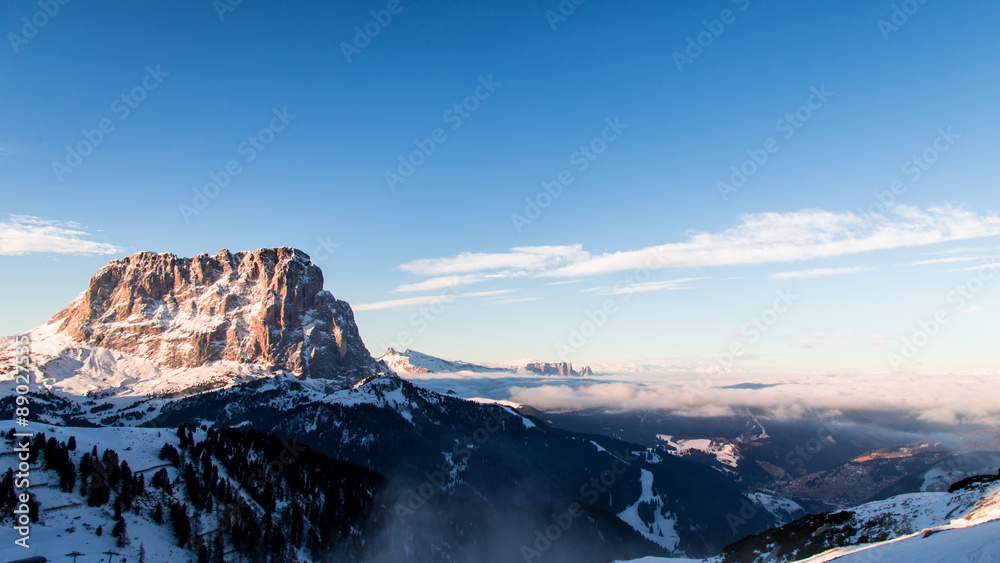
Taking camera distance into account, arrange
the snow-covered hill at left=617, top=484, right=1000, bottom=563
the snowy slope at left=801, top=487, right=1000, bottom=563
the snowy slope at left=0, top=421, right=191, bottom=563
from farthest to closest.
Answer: the snowy slope at left=0, top=421, right=191, bottom=563 < the snow-covered hill at left=617, top=484, right=1000, bottom=563 < the snowy slope at left=801, top=487, right=1000, bottom=563

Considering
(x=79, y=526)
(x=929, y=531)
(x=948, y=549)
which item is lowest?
(x=79, y=526)

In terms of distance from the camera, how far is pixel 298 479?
158000 millimetres

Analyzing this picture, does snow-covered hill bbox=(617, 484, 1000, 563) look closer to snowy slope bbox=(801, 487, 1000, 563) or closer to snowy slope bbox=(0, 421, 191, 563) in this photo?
snowy slope bbox=(801, 487, 1000, 563)

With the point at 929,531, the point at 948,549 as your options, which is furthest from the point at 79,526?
the point at 929,531

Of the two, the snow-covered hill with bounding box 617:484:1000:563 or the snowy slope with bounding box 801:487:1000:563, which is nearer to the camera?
the snowy slope with bounding box 801:487:1000:563

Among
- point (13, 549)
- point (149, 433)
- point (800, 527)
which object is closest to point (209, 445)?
point (149, 433)

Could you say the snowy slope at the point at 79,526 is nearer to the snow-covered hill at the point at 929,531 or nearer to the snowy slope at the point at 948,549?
the snowy slope at the point at 948,549

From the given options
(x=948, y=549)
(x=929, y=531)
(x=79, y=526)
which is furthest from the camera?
(x=79, y=526)

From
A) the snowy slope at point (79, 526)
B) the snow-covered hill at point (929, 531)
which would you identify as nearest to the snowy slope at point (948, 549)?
the snow-covered hill at point (929, 531)

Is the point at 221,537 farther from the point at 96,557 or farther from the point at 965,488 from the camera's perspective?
the point at 965,488

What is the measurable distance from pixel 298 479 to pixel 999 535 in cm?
16377

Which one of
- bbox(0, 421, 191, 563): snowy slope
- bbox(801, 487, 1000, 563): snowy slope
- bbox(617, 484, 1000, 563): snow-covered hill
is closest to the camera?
bbox(801, 487, 1000, 563): snowy slope

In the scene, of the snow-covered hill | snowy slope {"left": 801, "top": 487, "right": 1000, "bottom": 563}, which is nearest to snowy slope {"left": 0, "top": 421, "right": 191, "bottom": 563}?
snowy slope {"left": 801, "top": 487, "right": 1000, "bottom": 563}

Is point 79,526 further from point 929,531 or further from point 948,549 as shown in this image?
point 929,531
